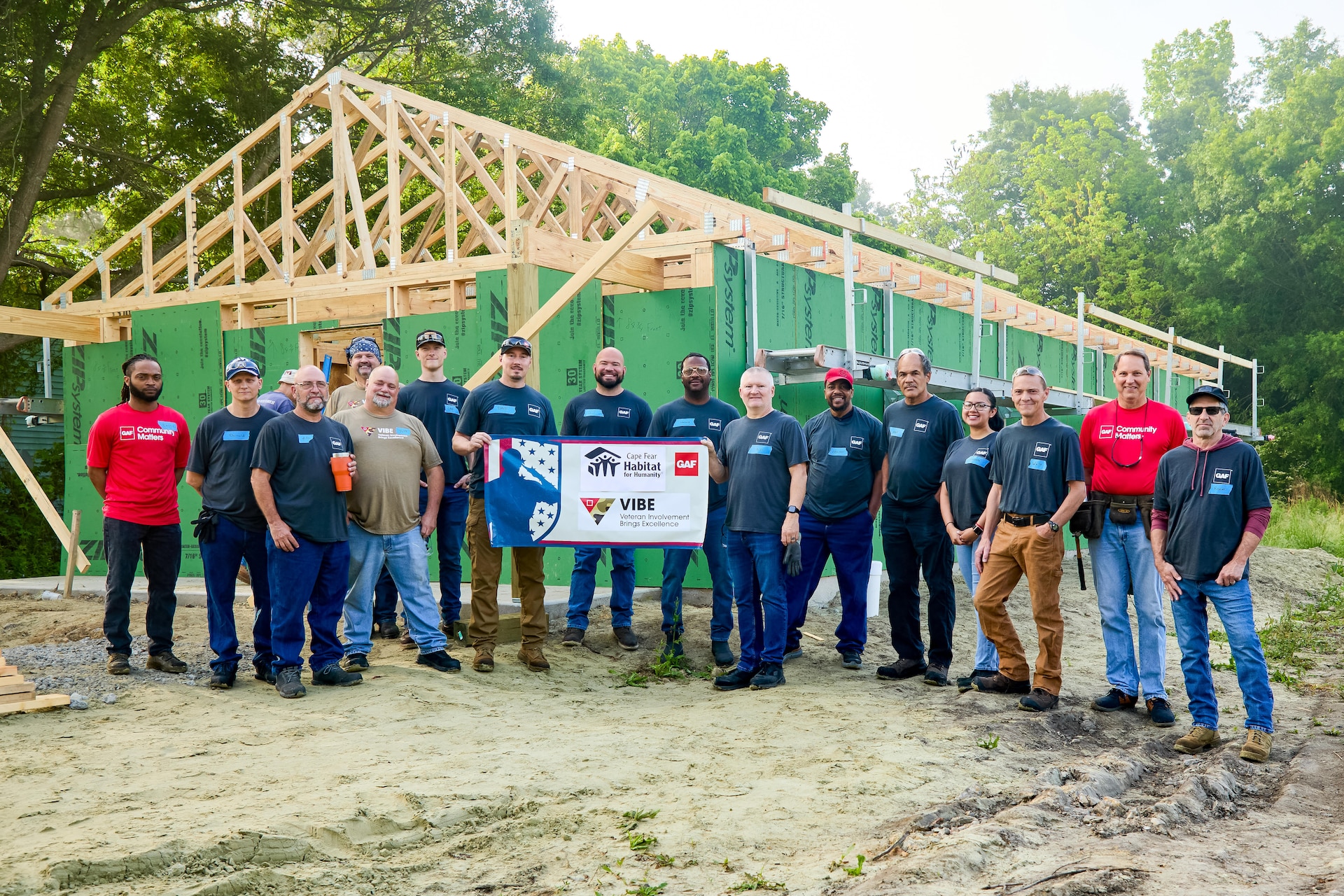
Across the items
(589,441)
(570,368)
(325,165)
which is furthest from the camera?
(325,165)

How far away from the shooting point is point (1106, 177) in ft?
119

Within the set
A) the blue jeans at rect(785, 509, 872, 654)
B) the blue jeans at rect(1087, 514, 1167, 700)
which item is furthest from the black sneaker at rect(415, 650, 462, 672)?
the blue jeans at rect(1087, 514, 1167, 700)

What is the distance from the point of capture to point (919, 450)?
6.62 meters

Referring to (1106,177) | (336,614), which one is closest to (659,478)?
(336,614)

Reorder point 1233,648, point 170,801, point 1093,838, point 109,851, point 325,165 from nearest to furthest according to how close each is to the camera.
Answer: point 109,851
point 1093,838
point 170,801
point 1233,648
point 325,165

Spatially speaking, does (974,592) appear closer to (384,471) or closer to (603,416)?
(603,416)

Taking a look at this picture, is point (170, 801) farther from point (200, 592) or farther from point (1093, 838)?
point (200, 592)

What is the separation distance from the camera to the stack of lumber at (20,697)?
18.2 ft

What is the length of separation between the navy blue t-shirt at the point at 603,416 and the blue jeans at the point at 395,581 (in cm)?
131

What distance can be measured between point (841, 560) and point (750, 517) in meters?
0.87

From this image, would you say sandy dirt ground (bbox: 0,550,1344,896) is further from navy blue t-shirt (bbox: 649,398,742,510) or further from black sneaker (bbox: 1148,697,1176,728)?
navy blue t-shirt (bbox: 649,398,742,510)

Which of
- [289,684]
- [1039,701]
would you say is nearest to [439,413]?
[289,684]

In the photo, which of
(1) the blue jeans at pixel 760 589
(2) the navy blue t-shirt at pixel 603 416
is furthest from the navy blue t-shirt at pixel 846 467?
(2) the navy blue t-shirt at pixel 603 416

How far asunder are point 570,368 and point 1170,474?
5.63 metres
